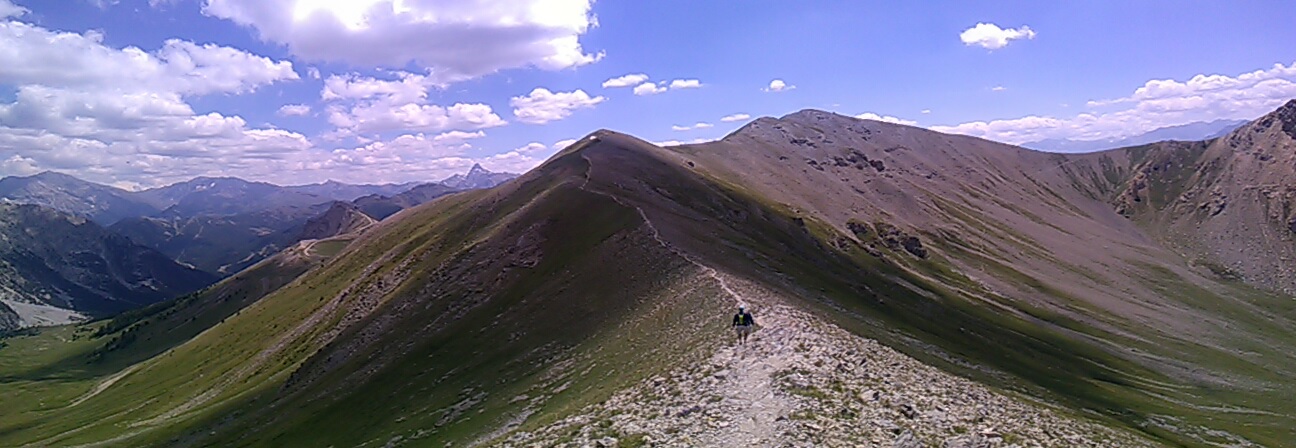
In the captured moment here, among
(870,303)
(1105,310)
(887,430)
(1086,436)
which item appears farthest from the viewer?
(1105,310)

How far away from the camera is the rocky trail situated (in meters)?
28.3

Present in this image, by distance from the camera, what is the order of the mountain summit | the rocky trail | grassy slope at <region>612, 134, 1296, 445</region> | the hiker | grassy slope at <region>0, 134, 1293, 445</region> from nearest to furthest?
the rocky trail < the mountain summit < the hiker < grassy slope at <region>0, 134, 1293, 445</region> < grassy slope at <region>612, 134, 1296, 445</region>

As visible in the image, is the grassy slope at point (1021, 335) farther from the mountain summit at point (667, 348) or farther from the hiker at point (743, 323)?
the hiker at point (743, 323)

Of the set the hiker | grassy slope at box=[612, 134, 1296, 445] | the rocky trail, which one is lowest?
grassy slope at box=[612, 134, 1296, 445]

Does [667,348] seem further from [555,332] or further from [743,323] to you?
[555,332]

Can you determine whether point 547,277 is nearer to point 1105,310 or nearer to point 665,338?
point 665,338

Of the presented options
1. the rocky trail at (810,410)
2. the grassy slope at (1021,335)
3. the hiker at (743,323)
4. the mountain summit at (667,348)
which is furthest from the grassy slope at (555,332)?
the rocky trail at (810,410)

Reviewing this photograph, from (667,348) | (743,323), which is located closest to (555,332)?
(667,348)

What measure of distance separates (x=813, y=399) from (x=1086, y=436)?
38.2 feet

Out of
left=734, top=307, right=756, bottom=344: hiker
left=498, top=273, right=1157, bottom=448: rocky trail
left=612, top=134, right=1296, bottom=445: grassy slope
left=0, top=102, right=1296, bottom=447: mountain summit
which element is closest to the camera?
left=498, top=273, right=1157, bottom=448: rocky trail

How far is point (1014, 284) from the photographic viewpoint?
183 meters

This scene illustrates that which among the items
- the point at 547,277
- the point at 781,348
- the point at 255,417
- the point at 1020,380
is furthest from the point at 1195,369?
the point at 255,417

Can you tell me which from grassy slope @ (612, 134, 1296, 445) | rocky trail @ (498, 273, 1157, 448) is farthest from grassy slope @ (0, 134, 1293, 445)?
rocky trail @ (498, 273, 1157, 448)

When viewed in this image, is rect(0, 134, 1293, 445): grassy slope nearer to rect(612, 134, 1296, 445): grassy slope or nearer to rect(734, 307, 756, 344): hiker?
rect(612, 134, 1296, 445): grassy slope
